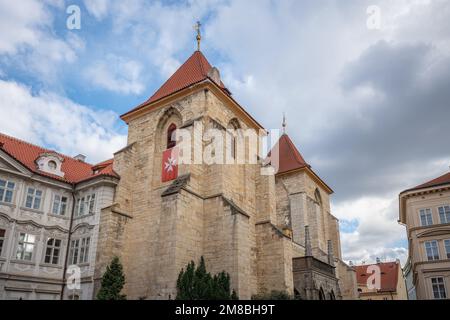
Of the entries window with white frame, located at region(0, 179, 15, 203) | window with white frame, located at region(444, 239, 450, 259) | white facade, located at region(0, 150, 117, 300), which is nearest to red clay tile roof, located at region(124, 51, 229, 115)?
white facade, located at region(0, 150, 117, 300)

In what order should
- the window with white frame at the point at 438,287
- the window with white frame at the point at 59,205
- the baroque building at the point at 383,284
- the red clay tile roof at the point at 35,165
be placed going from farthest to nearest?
the baroque building at the point at 383,284 → the window with white frame at the point at 438,287 → the window with white frame at the point at 59,205 → the red clay tile roof at the point at 35,165

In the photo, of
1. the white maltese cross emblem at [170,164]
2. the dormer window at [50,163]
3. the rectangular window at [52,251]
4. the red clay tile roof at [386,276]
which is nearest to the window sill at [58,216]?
the rectangular window at [52,251]

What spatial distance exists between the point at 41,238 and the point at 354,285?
22.2 meters

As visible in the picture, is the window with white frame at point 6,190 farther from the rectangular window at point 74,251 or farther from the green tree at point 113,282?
the green tree at point 113,282

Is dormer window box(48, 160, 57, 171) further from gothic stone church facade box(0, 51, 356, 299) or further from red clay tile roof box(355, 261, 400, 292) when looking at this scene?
red clay tile roof box(355, 261, 400, 292)

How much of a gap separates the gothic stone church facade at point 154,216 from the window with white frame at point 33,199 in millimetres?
55

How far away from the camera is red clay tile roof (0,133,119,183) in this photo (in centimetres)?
2111

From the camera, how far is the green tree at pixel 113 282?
16.8 metres

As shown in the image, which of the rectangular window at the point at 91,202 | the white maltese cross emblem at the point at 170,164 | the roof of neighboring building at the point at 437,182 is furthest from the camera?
the roof of neighboring building at the point at 437,182

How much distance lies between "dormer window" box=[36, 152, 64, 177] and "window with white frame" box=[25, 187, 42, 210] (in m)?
1.44

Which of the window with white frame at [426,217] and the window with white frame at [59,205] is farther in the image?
the window with white frame at [426,217]

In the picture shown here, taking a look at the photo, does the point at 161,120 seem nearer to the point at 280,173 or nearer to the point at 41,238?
the point at 41,238

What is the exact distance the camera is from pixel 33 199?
20.5 m

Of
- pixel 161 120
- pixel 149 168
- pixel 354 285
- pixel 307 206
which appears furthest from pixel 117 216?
pixel 354 285
